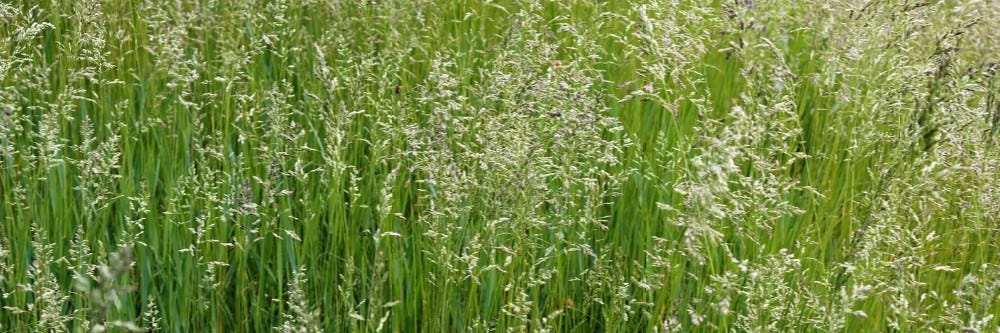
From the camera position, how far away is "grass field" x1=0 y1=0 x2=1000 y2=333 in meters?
2.25

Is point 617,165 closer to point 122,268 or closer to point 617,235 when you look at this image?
point 617,235

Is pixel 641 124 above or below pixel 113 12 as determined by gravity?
below

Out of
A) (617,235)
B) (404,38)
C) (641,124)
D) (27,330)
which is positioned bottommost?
(27,330)

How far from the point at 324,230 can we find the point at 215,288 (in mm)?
374

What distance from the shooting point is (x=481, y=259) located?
2484mm

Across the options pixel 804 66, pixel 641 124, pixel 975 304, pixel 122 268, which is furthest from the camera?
pixel 804 66

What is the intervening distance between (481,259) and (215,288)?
0.58 metres

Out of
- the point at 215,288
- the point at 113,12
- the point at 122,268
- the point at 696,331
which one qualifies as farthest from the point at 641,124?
the point at 122,268

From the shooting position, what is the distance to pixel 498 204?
223 cm

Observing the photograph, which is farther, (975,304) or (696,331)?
(975,304)

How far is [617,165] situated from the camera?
2.96m

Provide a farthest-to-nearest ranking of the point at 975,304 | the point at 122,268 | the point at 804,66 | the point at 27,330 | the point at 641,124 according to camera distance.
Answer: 1. the point at 804,66
2. the point at 641,124
3. the point at 975,304
4. the point at 27,330
5. the point at 122,268

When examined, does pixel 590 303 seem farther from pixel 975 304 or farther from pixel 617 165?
pixel 975 304

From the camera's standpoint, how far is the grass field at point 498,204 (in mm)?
2248
